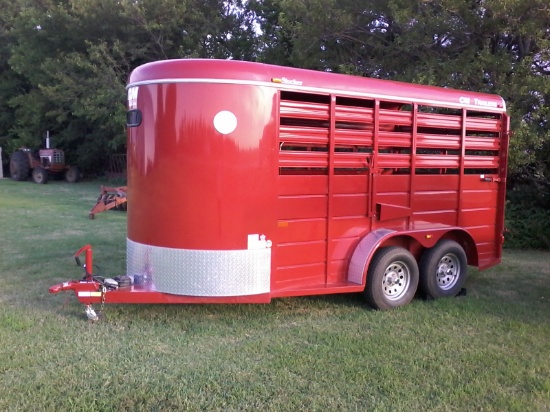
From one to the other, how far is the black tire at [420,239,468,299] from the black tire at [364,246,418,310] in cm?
25

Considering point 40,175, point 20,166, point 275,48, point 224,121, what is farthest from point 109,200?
point 20,166

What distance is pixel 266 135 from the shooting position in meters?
5.41

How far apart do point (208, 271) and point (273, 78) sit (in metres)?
1.99

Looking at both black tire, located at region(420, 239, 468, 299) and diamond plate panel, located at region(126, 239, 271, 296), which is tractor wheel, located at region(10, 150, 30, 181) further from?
black tire, located at region(420, 239, 468, 299)

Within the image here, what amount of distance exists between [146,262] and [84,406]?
1889 millimetres

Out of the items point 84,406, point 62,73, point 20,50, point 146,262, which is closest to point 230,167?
point 146,262

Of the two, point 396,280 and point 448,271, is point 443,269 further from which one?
point 396,280

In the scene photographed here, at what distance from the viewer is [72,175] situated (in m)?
28.5

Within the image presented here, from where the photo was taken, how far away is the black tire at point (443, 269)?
22.0 ft

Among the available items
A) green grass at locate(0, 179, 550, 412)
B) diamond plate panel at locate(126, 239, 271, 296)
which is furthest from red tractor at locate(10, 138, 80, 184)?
diamond plate panel at locate(126, 239, 271, 296)

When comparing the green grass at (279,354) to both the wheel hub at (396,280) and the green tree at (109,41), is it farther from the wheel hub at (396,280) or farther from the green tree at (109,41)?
the green tree at (109,41)

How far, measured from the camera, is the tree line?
33.3ft

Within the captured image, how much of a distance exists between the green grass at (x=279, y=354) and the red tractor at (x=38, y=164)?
21.9m

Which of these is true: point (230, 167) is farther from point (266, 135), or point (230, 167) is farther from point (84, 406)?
point (84, 406)
